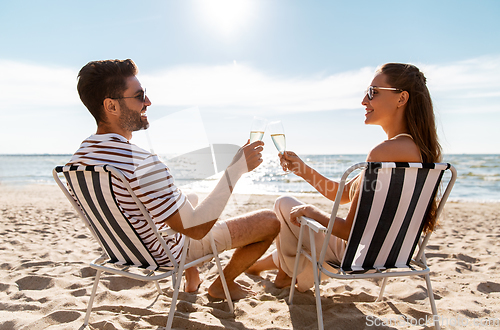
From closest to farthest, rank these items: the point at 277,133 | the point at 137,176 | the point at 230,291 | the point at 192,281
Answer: the point at 137,176 → the point at 277,133 → the point at 230,291 → the point at 192,281

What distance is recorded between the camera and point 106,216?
1970mm

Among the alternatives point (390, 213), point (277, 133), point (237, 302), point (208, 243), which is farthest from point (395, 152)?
point (237, 302)

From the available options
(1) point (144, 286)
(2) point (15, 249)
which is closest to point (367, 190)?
(1) point (144, 286)

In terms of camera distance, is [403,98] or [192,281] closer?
[403,98]

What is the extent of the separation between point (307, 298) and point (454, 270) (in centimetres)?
187

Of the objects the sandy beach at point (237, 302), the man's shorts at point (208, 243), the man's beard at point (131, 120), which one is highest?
the man's beard at point (131, 120)

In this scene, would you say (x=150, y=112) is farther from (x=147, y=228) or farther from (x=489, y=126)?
(x=489, y=126)

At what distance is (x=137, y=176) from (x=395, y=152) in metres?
1.57

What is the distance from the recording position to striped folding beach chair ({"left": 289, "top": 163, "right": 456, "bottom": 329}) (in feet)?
5.95

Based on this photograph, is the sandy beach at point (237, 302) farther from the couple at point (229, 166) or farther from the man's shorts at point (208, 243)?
the man's shorts at point (208, 243)

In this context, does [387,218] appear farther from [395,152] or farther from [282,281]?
[282,281]

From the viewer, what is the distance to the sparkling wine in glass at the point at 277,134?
7.79ft

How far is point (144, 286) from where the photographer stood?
3.08 meters

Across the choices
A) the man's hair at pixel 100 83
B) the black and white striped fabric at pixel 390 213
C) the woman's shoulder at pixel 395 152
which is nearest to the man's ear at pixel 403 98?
the woman's shoulder at pixel 395 152
